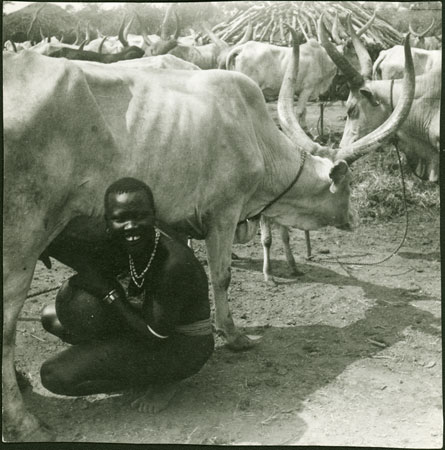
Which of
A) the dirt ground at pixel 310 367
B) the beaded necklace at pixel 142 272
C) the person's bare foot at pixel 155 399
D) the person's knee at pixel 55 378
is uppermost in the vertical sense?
the beaded necklace at pixel 142 272

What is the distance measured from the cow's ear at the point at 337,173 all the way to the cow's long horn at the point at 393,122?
19 centimetres

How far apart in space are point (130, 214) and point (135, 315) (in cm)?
54

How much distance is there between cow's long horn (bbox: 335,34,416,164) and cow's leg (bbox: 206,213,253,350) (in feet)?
3.76

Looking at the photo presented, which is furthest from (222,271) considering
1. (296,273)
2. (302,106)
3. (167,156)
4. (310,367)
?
(302,106)

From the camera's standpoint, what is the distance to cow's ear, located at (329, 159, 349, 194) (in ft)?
15.1

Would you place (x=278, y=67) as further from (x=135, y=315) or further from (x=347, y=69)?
(x=135, y=315)

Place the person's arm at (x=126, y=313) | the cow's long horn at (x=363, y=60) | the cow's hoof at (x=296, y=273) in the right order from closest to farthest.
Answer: the person's arm at (x=126, y=313) → the cow's hoof at (x=296, y=273) → the cow's long horn at (x=363, y=60)

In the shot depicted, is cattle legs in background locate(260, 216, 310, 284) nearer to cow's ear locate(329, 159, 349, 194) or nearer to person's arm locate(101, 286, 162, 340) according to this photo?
cow's ear locate(329, 159, 349, 194)

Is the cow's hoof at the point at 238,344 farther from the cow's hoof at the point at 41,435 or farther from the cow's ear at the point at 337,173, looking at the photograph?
the cow's hoof at the point at 41,435

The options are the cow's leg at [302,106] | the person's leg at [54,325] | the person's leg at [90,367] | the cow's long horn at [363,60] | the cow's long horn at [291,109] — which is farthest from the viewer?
the cow's leg at [302,106]

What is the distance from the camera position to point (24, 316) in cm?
466

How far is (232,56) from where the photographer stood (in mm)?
10695

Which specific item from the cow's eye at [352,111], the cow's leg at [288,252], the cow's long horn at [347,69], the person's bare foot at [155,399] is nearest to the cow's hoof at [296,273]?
the cow's leg at [288,252]

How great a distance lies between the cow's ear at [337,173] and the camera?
4598 millimetres
